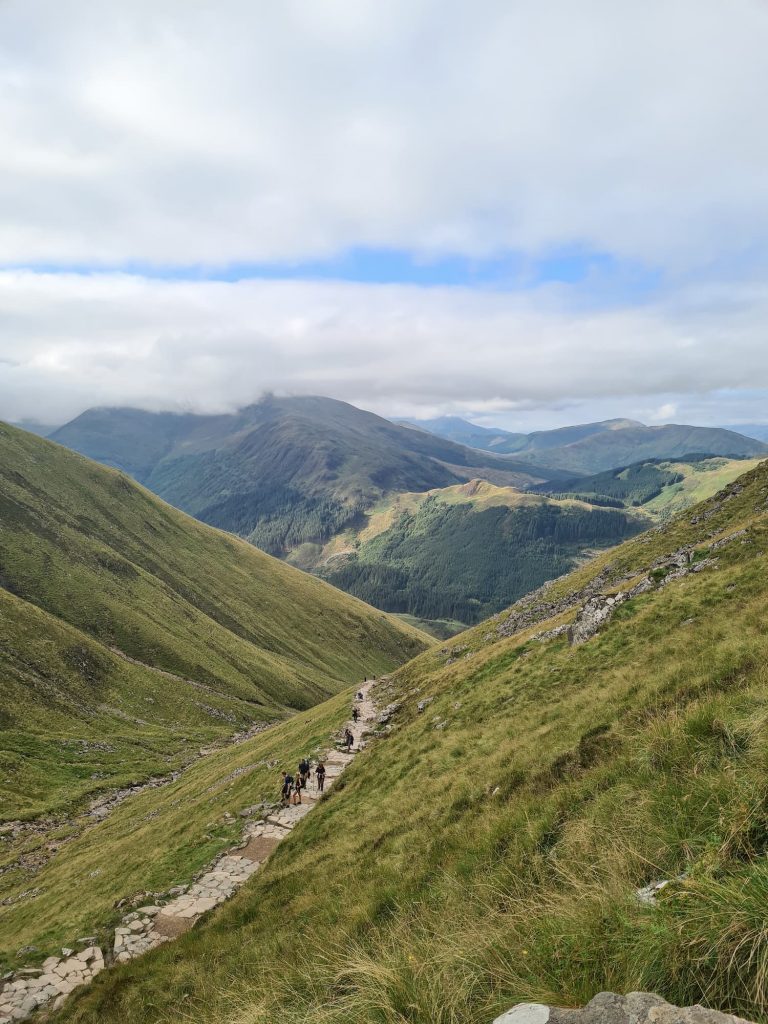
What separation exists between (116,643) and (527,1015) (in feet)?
422

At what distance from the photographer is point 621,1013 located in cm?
414

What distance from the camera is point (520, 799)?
12.9 meters

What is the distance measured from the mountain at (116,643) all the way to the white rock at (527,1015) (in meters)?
67.0

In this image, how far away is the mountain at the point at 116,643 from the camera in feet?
238

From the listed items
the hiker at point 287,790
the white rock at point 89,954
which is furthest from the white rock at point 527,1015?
the hiker at point 287,790

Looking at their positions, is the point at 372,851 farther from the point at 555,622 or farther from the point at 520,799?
the point at 555,622

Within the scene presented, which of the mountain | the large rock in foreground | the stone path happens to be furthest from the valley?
the large rock in foreground

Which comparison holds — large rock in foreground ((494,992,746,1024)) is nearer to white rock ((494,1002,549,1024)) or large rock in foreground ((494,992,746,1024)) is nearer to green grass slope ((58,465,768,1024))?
white rock ((494,1002,549,1024))

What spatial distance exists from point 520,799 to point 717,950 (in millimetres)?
8992

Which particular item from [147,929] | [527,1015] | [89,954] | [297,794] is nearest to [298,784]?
[297,794]

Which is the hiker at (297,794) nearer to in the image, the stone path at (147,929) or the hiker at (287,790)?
the hiker at (287,790)

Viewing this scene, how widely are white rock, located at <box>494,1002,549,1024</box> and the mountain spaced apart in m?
67.0

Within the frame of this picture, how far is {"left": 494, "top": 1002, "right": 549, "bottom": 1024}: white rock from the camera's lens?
15.1 feet

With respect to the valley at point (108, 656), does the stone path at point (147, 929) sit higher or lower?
higher
